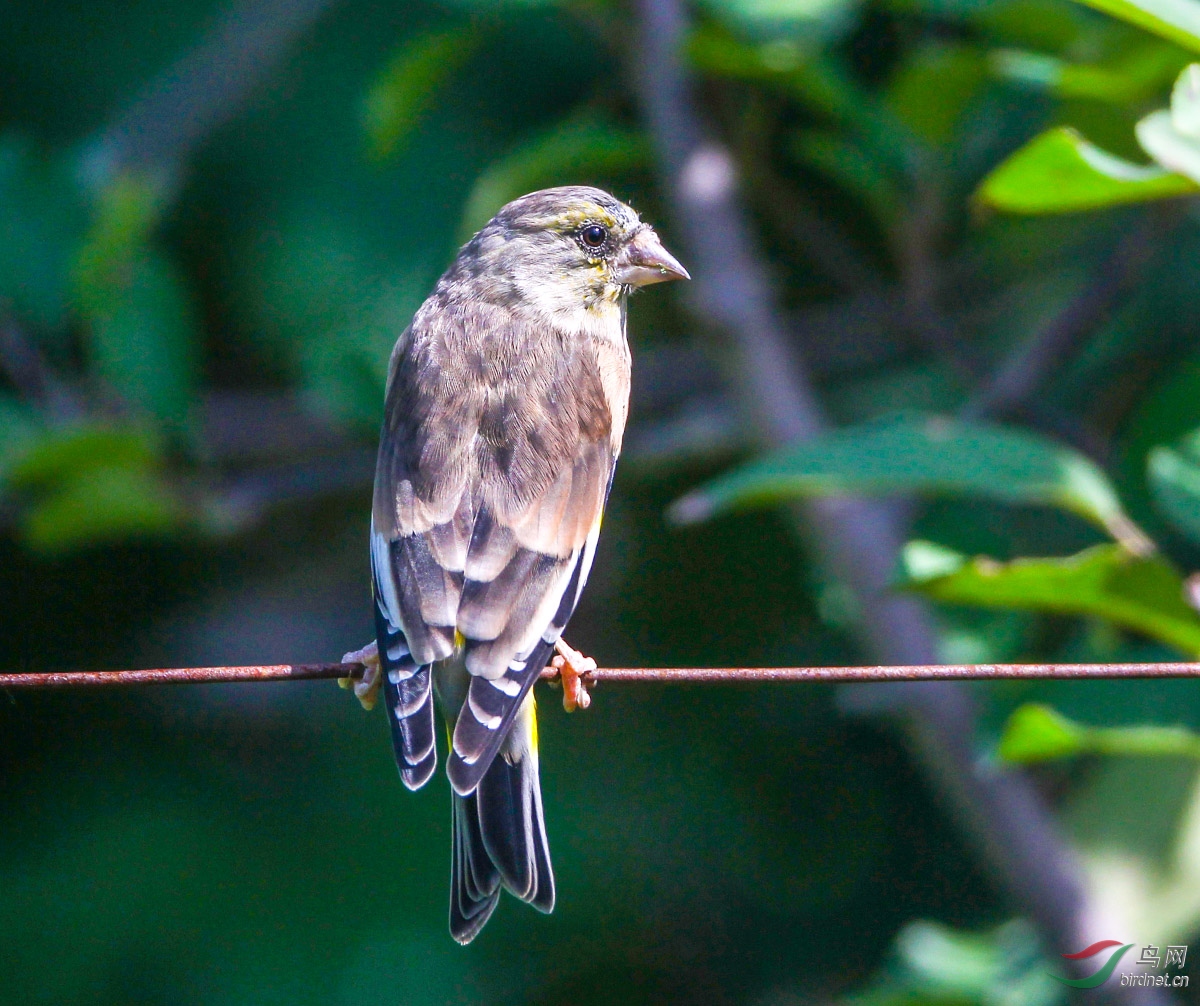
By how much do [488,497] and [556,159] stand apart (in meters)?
1.26

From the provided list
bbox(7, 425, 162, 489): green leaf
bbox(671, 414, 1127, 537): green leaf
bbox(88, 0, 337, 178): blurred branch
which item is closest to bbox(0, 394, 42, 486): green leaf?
bbox(7, 425, 162, 489): green leaf

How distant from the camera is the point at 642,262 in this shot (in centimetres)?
352

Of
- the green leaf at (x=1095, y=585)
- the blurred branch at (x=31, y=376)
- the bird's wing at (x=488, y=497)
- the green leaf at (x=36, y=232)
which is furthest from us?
the blurred branch at (x=31, y=376)

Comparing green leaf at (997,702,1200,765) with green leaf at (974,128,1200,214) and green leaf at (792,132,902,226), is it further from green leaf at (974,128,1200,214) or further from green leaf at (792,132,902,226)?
green leaf at (792,132,902,226)

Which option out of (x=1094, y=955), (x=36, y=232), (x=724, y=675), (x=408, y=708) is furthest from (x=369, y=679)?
(x=36, y=232)

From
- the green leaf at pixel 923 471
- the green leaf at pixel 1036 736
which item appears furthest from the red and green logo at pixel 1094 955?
the green leaf at pixel 923 471

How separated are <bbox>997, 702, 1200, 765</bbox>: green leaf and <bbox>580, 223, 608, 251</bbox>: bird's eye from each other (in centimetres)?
153

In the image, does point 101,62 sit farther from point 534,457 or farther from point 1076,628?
point 1076,628

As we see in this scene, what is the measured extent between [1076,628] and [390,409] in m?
1.66

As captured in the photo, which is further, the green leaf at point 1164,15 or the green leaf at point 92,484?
the green leaf at point 92,484

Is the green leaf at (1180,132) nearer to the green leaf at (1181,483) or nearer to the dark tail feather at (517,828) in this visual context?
the green leaf at (1181,483)

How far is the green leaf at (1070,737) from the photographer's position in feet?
7.88

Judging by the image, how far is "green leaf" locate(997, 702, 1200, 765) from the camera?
240 cm

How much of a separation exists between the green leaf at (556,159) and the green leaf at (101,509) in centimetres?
101
